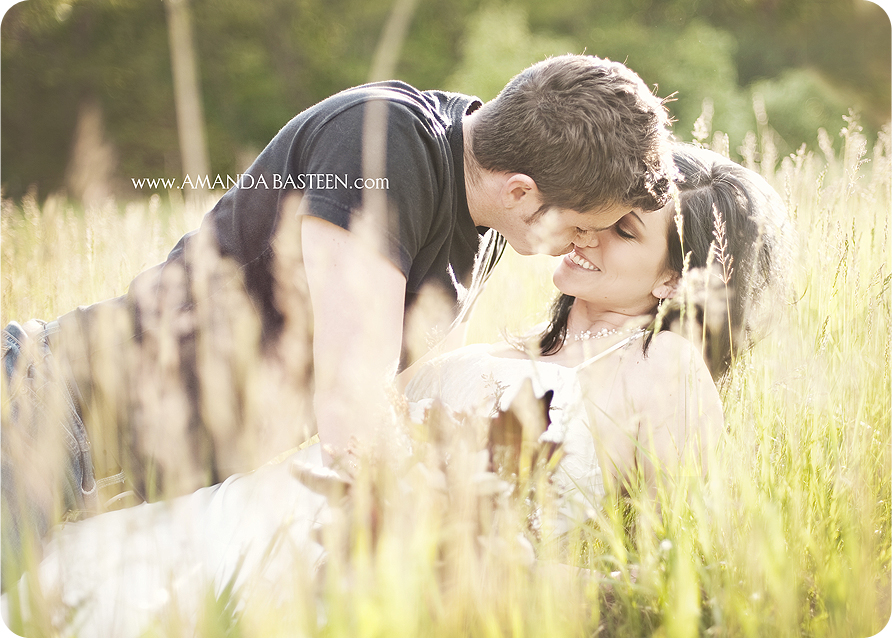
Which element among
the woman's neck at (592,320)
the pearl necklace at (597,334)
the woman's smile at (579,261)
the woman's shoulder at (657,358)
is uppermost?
the woman's smile at (579,261)

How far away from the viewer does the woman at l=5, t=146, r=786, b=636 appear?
1024 millimetres

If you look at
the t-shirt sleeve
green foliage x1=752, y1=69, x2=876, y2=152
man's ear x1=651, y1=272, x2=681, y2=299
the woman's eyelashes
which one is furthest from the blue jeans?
green foliage x1=752, y1=69, x2=876, y2=152

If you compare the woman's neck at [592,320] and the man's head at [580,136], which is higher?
the man's head at [580,136]

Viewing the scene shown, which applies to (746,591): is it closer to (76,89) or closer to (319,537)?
(319,537)

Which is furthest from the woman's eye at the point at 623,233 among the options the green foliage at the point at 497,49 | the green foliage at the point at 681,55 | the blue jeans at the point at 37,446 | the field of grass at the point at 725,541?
the blue jeans at the point at 37,446

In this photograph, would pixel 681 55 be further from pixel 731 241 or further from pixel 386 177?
pixel 386 177

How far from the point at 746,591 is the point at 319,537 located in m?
0.76

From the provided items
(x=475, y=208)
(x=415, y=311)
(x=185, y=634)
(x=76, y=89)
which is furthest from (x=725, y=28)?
(x=76, y=89)

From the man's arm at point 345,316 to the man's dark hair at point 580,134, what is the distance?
21.6 inches

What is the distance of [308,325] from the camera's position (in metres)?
1.66

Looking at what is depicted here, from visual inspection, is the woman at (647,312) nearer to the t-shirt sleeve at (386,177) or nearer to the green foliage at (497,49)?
the t-shirt sleeve at (386,177)

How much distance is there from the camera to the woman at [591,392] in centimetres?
102

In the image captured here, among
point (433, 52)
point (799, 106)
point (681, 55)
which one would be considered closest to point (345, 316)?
point (433, 52)

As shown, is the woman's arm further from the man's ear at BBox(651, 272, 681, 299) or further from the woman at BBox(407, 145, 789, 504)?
the man's ear at BBox(651, 272, 681, 299)
